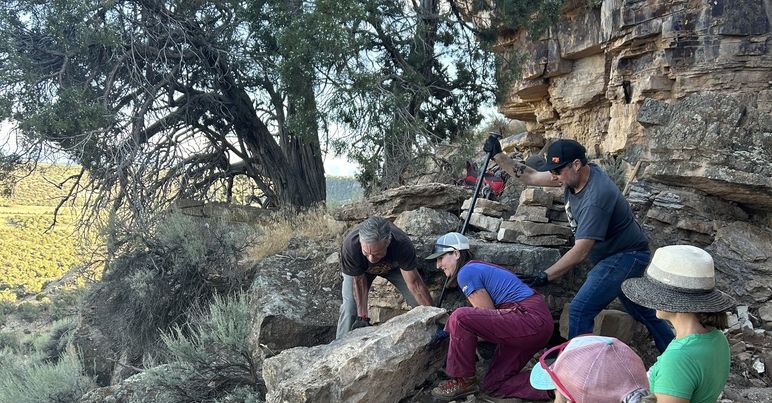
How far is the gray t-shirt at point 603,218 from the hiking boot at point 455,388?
1320 millimetres

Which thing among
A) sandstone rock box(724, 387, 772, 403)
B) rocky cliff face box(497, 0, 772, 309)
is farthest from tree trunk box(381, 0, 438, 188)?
sandstone rock box(724, 387, 772, 403)

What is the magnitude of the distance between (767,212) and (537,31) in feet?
17.7

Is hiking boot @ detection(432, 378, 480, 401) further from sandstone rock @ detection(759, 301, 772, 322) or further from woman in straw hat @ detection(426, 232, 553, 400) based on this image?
sandstone rock @ detection(759, 301, 772, 322)

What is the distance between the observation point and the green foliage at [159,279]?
24.6 feet

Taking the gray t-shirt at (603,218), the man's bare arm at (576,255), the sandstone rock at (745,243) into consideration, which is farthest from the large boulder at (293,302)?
the sandstone rock at (745,243)

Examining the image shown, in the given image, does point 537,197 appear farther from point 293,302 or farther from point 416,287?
point 293,302

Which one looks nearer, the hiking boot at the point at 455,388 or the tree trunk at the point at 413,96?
the hiking boot at the point at 455,388

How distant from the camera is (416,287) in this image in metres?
4.99

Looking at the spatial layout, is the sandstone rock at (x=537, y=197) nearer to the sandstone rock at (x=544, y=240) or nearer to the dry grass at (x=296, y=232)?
the sandstone rock at (x=544, y=240)

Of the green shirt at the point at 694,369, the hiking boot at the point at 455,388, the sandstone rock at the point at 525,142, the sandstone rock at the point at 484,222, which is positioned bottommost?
the hiking boot at the point at 455,388

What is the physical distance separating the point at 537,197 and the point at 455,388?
2435mm

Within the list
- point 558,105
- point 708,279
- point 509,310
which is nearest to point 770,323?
point 509,310

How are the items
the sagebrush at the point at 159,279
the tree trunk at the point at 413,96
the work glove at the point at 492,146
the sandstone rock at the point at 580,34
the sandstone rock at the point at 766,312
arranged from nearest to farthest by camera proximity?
the work glove at the point at 492,146 < the sandstone rock at the point at 766,312 < the sagebrush at the point at 159,279 < the tree trunk at the point at 413,96 < the sandstone rock at the point at 580,34

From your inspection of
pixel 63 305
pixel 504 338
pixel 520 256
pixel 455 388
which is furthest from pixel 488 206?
pixel 63 305
